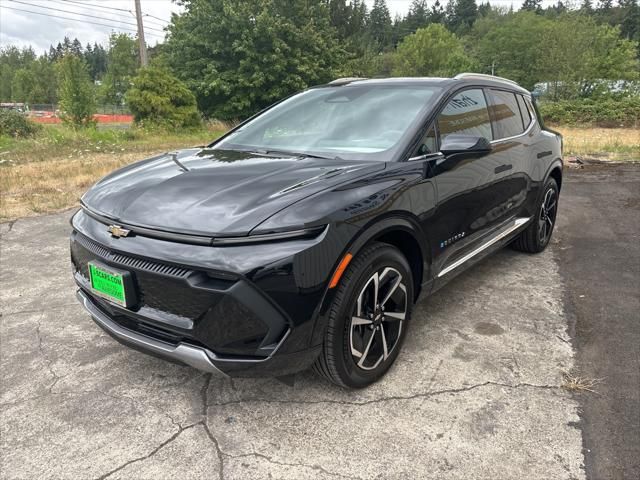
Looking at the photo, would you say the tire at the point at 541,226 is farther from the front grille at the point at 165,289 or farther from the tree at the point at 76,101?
the tree at the point at 76,101

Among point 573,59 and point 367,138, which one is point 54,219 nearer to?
point 367,138

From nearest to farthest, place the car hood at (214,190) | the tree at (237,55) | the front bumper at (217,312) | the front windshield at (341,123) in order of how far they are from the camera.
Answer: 1. the front bumper at (217,312)
2. the car hood at (214,190)
3. the front windshield at (341,123)
4. the tree at (237,55)

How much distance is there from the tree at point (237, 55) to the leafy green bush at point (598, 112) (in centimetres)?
1369

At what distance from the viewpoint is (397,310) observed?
8.32 ft

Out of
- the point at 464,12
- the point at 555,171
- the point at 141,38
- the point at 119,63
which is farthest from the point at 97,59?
the point at 555,171

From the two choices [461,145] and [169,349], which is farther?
[461,145]

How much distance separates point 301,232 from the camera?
1.94m

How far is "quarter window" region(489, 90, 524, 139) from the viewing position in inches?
143

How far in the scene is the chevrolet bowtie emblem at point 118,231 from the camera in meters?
2.12

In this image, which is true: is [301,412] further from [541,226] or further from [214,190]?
[541,226]

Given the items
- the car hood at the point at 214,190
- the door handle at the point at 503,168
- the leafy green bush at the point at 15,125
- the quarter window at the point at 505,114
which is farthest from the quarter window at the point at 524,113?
the leafy green bush at the point at 15,125

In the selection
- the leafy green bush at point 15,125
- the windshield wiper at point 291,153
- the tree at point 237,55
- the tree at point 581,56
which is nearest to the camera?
the windshield wiper at point 291,153

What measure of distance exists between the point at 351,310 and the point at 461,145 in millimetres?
1222

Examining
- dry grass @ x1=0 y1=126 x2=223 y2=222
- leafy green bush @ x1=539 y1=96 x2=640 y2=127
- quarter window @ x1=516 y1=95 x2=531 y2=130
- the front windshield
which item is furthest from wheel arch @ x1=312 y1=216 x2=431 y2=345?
leafy green bush @ x1=539 y1=96 x2=640 y2=127
